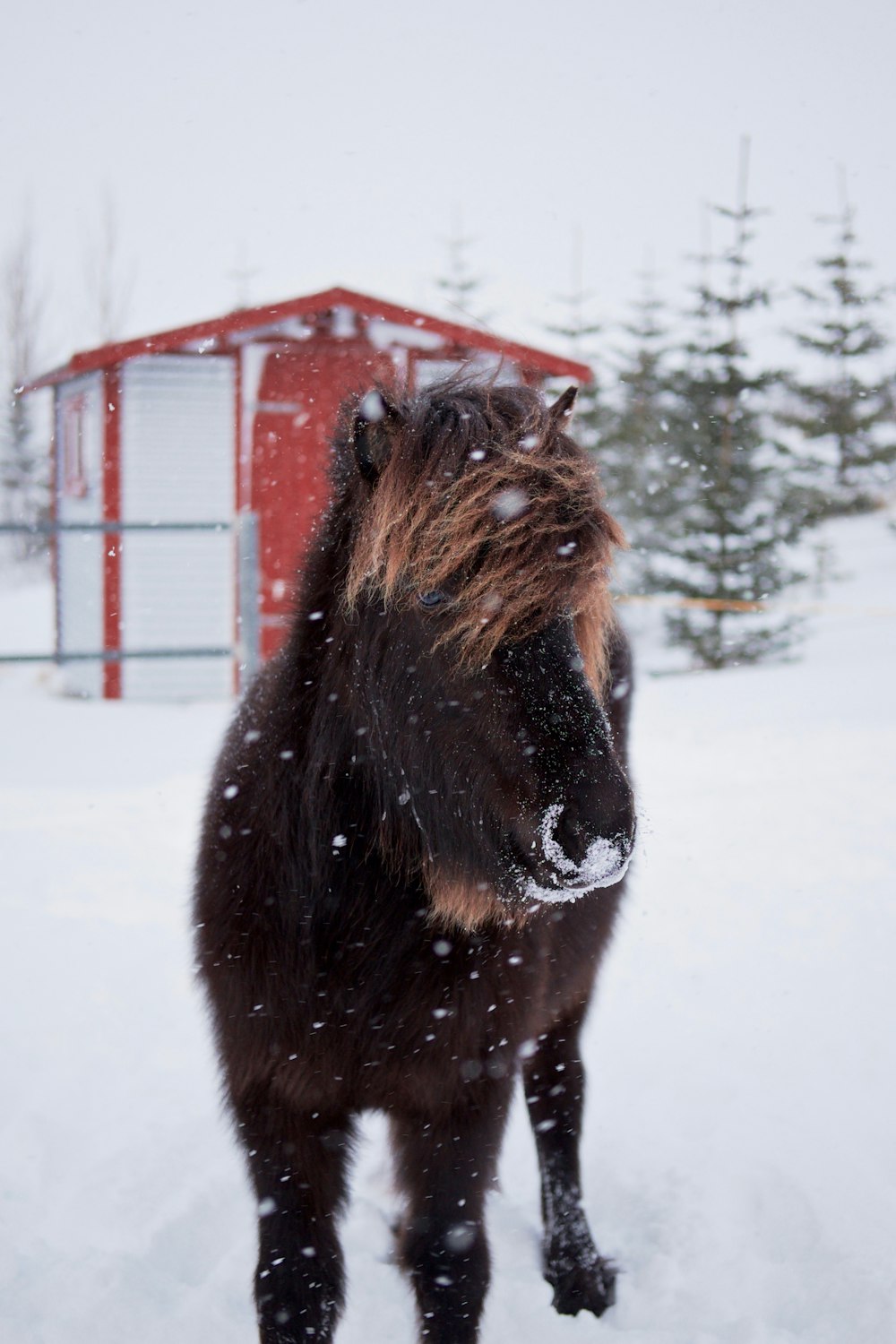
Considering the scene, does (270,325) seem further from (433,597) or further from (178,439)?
(433,597)

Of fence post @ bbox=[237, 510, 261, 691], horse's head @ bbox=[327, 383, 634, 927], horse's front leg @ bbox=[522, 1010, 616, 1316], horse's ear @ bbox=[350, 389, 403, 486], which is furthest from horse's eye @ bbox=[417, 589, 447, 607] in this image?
fence post @ bbox=[237, 510, 261, 691]

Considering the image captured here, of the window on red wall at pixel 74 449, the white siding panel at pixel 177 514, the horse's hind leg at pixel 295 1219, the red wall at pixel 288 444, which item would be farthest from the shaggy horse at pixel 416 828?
the window on red wall at pixel 74 449

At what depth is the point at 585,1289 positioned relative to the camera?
248 centimetres

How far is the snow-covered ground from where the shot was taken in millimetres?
2363

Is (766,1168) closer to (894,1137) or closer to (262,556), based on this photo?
(894,1137)

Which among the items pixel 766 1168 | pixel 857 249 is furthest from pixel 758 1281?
pixel 857 249

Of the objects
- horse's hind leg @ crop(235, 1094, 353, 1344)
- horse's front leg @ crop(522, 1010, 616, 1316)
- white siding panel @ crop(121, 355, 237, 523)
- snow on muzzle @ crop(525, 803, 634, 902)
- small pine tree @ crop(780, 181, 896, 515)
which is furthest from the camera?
small pine tree @ crop(780, 181, 896, 515)

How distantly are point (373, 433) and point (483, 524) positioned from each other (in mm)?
357

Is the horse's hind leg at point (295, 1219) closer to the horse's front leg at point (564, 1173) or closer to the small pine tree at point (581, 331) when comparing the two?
the horse's front leg at point (564, 1173)

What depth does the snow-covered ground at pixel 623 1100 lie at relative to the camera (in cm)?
236

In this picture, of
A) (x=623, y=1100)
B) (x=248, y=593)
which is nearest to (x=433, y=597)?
(x=623, y=1100)

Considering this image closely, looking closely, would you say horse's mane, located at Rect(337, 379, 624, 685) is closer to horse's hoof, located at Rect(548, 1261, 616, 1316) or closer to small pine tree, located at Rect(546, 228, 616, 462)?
horse's hoof, located at Rect(548, 1261, 616, 1316)

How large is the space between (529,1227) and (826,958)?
6.21 feet

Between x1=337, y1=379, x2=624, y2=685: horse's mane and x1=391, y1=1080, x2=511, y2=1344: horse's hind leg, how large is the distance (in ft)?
3.52
